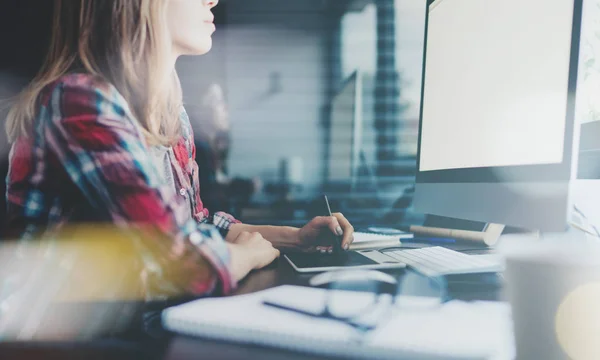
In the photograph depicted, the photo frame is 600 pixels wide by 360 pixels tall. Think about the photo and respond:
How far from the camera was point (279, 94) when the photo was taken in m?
1.72

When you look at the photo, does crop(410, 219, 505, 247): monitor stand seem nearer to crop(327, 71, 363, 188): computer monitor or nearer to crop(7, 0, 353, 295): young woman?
crop(7, 0, 353, 295): young woman

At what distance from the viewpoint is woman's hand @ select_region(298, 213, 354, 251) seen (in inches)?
36.8

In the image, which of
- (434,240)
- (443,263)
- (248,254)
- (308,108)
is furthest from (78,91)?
(308,108)

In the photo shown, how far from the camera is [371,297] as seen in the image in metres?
0.50

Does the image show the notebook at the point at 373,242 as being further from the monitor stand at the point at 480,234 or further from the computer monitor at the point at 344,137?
the computer monitor at the point at 344,137

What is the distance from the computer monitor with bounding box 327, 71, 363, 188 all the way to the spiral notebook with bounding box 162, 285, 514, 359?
1.23 metres

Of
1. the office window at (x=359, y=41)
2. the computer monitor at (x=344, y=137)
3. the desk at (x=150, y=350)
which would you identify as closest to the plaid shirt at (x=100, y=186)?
the desk at (x=150, y=350)

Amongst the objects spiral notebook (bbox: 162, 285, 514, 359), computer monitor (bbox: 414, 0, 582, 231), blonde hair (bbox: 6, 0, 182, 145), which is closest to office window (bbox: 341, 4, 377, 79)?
computer monitor (bbox: 414, 0, 582, 231)

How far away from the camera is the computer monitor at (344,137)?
1670 millimetres

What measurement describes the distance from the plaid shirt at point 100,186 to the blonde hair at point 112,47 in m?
0.12

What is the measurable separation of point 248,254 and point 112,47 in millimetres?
419

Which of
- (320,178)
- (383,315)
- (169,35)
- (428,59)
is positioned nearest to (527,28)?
(428,59)

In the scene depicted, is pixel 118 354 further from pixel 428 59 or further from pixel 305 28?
pixel 305 28

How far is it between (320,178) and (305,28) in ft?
1.88
